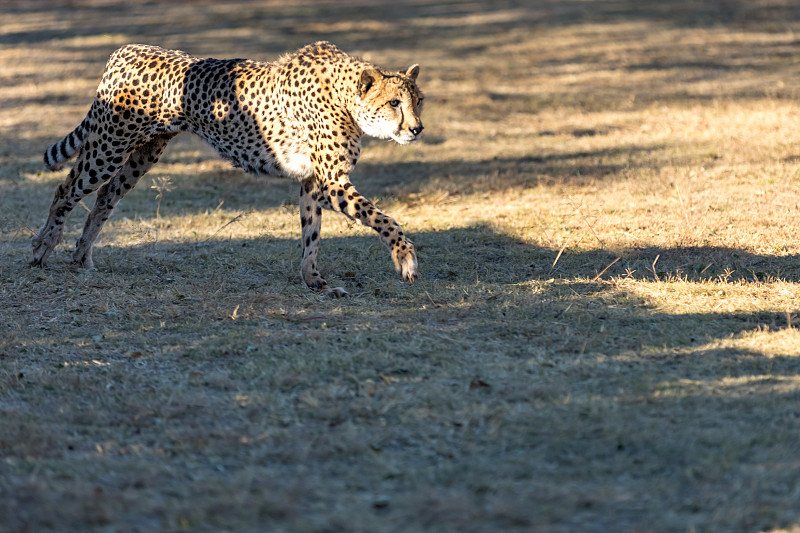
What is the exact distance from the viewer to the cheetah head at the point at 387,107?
731 cm

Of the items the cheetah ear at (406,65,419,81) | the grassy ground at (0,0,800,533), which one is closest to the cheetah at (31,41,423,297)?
the cheetah ear at (406,65,419,81)

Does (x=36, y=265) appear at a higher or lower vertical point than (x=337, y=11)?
lower

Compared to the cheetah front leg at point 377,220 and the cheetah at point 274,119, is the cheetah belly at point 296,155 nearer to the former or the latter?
the cheetah at point 274,119

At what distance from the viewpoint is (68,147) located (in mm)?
8227

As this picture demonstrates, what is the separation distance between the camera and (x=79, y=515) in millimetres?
3928

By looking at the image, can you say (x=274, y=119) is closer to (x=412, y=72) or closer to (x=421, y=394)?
(x=412, y=72)

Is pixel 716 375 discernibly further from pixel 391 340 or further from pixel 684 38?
pixel 684 38

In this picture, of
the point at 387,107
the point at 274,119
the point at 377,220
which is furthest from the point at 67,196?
the point at 387,107

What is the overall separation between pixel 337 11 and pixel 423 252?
61.4 ft

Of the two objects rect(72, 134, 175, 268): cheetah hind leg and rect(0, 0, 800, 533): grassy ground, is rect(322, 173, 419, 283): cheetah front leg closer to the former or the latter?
rect(0, 0, 800, 533): grassy ground

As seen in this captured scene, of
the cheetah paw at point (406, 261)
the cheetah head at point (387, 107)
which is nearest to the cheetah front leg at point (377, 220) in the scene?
the cheetah paw at point (406, 261)

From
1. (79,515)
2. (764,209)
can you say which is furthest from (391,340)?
(764,209)

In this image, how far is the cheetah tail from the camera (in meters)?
8.13

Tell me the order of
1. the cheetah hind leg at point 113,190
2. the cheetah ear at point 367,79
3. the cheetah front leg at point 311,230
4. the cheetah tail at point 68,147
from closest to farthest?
the cheetah ear at point 367,79
the cheetah front leg at point 311,230
the cheetah tail at point 68,147
the cheetah hind leg at point 113,190
